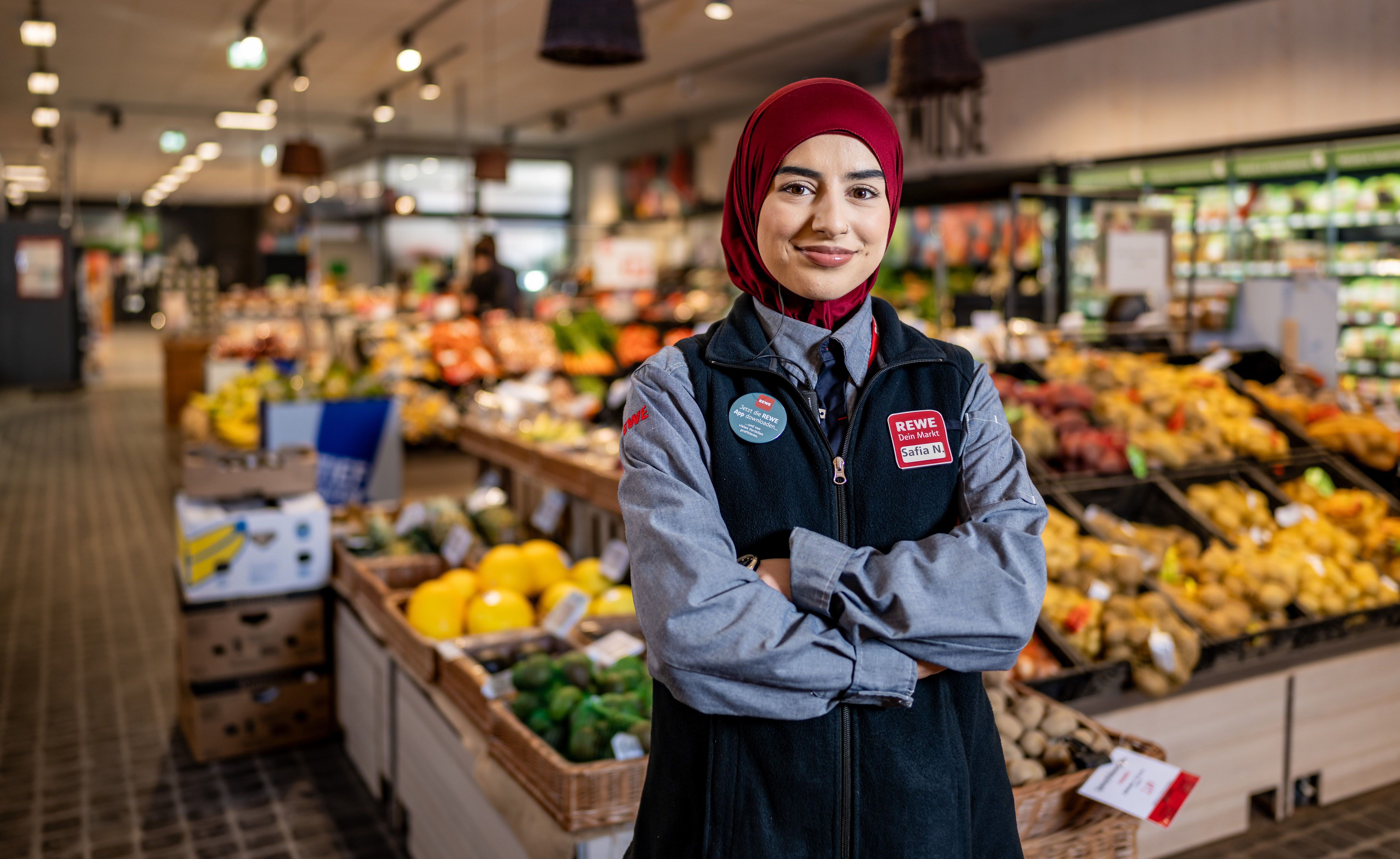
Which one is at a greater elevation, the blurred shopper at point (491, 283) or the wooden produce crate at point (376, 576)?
the blurred shopper at point (491, 283)

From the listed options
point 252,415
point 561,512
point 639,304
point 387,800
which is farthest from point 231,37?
point 387,800

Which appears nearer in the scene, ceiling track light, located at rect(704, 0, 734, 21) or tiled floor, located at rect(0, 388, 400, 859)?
tiled floor, located at rect(0, 388, 400, 859)

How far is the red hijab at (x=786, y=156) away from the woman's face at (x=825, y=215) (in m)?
0.01

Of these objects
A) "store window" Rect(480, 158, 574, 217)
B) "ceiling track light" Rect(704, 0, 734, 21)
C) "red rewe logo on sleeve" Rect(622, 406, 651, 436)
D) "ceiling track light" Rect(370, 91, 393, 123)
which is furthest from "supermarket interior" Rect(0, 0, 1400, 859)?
"store window" Rect(480, 158, 574, 217)

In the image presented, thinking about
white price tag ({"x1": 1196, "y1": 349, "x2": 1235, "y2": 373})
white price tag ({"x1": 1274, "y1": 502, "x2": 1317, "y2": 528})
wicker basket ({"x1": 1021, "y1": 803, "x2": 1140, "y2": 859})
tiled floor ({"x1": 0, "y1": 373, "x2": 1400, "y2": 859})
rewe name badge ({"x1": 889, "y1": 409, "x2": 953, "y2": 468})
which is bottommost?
tiled floor ({"x1": 0, "y1": 373, "x2": 1400, "y2": 859})

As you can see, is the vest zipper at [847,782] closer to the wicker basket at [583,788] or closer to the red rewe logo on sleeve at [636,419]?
the red rewe logo on sleeve at [636,419]

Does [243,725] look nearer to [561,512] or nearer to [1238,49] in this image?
[561,512]

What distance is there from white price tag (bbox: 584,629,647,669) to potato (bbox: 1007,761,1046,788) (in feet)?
2.92

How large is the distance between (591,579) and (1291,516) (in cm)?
227

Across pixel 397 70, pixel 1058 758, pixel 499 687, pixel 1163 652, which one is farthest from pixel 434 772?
pixel 397 70

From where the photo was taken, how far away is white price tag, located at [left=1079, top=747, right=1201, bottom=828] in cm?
183

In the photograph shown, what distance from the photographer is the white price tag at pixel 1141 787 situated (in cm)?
183

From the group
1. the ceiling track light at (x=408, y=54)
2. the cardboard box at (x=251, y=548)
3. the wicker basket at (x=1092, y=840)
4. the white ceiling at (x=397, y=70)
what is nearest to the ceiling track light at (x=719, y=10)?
the white ceiling at (x=397, y=70)

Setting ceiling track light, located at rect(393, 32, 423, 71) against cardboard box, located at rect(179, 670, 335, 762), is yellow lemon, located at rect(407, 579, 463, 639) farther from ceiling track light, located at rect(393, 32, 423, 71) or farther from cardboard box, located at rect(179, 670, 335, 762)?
ceiling track light, located at rect(393, 32, 423, 71)
